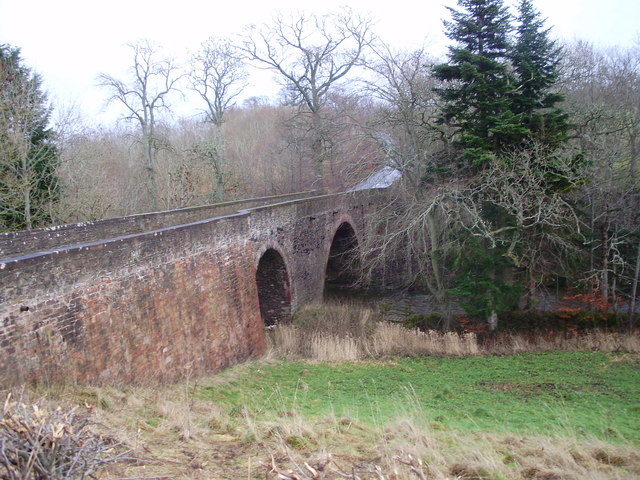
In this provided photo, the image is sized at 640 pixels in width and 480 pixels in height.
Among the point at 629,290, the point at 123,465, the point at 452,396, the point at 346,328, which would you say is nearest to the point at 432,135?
the point at 346,328

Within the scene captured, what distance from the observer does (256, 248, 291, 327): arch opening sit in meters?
14.5

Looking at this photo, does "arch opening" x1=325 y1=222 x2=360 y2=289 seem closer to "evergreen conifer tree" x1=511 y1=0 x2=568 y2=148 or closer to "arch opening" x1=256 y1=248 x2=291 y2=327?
"arch opening" x1=256 y1=248 x2=291 y2=327

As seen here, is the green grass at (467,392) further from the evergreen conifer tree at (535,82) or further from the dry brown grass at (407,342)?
the evergreen conifer tree at (535,82)

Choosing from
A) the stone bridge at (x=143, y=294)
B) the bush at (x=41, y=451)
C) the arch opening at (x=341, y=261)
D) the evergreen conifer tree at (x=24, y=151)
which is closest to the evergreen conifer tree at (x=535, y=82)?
the stone bridge at (x=143, y=294)

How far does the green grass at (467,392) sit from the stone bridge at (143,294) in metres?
0.94

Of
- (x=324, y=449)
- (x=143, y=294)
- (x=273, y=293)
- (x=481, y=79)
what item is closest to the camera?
(x=324, y=449)

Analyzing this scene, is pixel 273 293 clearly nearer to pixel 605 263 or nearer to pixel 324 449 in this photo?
pixel 605 263

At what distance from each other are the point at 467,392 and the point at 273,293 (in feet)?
24.2

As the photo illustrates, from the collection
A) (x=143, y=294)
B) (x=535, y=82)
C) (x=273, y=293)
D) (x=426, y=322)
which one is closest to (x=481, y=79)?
(x=535, y=82)

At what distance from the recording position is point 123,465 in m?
3.67

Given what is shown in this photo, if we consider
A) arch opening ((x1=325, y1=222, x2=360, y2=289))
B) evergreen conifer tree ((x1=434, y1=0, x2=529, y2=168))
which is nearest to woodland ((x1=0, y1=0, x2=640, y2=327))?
evergreen conifer tree ((x1=434, y1=0, x2=529, y2=168))

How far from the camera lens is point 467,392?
332 inches

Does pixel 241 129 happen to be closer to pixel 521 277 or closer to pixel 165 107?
pixel 165 107

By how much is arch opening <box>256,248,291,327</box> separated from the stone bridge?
0.03 meters
